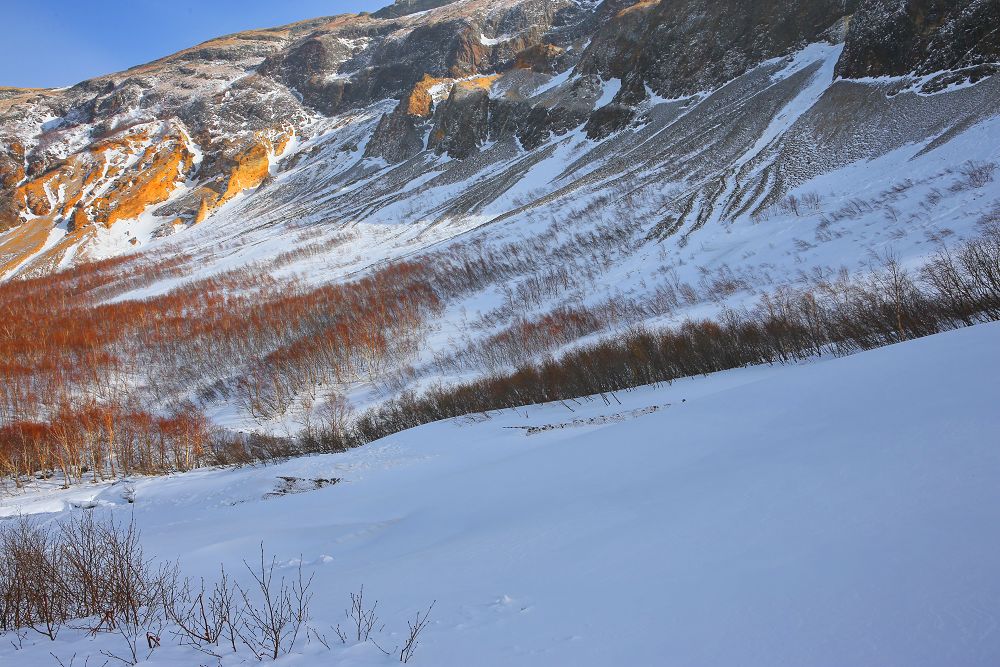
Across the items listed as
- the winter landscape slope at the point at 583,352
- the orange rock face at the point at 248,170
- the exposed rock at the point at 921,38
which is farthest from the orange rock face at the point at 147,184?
the exposed rock at the point at 921,38

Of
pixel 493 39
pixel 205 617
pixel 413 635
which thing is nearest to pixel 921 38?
pixel 413 635

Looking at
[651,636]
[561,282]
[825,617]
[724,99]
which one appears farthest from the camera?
[724,99]

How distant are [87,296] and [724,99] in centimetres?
6122

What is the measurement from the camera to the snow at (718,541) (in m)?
2.29

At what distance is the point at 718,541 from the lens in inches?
128

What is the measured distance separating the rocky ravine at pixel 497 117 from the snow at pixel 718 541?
23.7 meters

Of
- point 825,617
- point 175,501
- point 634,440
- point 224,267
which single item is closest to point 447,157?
point 224,267

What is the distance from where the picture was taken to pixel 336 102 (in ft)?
345

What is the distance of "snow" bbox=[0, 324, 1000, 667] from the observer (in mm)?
2285

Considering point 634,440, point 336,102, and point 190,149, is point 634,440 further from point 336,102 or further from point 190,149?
point 336,102

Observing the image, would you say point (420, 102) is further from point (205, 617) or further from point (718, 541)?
point (718, 541)

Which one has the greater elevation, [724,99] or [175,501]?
[724,99]

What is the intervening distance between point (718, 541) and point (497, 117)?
65.6 meters

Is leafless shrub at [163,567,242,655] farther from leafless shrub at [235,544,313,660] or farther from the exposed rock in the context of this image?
the exposed rock
